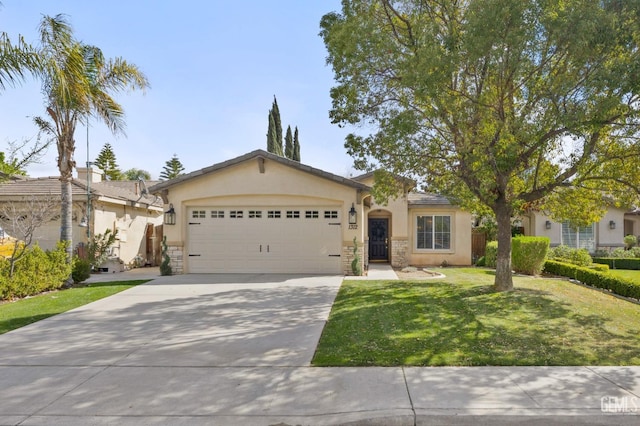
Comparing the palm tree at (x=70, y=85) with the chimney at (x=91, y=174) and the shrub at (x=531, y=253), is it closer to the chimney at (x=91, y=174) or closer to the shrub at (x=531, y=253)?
the chimney at (x=91, y=174)

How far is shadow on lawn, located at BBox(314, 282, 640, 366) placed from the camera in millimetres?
5914

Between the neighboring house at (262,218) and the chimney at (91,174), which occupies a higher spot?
the chimney at (91,174)

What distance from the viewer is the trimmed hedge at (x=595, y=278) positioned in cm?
1096

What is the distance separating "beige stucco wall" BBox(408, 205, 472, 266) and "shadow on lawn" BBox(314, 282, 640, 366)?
26.2 ft

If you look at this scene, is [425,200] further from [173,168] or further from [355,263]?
[173,168]

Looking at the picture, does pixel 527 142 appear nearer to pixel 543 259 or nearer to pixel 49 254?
pixel 543 259

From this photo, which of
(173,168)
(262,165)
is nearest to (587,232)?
(262,165)

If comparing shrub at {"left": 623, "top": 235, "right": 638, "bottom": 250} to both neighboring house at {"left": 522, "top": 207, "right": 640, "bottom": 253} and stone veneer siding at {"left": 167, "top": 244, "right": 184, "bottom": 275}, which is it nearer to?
neighboring house at {"left": 522, "top": 207, "right": 640, "bottom": 253}

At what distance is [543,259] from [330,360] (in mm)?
12413

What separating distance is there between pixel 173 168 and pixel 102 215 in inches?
1721

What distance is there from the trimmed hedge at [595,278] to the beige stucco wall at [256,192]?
7.32 meters

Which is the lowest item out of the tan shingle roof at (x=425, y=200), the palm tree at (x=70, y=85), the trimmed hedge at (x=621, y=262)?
the trimmed hedge at (x=621, y=262)

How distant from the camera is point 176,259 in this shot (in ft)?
49.1

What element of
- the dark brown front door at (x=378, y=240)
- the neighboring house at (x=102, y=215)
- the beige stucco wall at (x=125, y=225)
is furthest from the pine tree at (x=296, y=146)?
the dark brown front door at (x=378, y=240)
